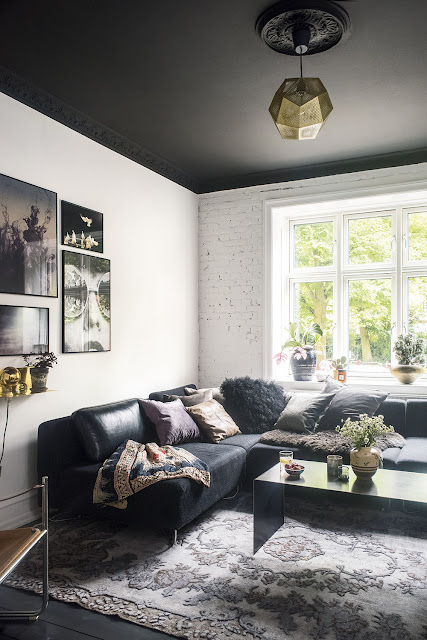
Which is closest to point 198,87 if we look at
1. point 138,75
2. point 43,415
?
point 138,75

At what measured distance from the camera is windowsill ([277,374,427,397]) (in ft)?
16.0

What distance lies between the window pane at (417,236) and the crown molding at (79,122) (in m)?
2.46

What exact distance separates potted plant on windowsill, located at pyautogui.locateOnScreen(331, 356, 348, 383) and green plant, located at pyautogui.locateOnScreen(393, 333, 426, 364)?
56 cm

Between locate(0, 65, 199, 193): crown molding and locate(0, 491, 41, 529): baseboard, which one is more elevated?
locate(0, 65, 199, 193): crown molding

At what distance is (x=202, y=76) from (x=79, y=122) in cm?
113

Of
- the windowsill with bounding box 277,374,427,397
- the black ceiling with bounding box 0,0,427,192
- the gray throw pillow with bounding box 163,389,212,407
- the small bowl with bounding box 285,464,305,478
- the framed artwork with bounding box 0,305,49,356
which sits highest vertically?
the black ceiling with bounding box 0,0,427,192

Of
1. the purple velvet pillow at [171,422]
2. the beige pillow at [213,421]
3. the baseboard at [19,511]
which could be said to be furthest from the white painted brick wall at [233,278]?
the baseboard at [19,511]

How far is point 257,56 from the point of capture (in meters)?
3.23

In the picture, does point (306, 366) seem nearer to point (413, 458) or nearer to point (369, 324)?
point (369, 324)

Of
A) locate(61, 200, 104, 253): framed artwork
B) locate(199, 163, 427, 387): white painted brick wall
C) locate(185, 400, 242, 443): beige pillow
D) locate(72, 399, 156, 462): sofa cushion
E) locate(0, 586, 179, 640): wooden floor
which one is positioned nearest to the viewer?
locate(0, 586, 179, 640): wooden floor

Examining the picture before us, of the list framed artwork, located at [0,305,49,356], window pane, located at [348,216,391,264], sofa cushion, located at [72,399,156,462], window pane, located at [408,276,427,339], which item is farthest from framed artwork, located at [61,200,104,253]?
window pane, located at [408,276,427,339]

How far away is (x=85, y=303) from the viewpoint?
13.4 feet

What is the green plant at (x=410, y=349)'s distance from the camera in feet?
16.1

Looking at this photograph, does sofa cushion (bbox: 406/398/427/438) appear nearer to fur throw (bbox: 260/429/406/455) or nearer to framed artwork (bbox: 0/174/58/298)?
fur throw (bbox: 260/429/406/455)
